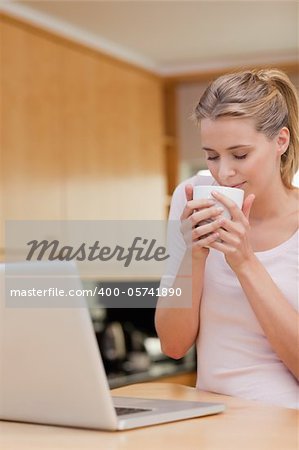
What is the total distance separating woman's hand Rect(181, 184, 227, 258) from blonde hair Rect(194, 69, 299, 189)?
176 millimetres

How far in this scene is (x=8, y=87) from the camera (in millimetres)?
3861

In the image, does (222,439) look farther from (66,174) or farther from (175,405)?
(66,174)

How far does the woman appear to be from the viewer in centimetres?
167

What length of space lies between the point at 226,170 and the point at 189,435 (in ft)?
1.89

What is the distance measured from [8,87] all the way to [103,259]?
3.69 ft

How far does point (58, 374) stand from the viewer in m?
1.38

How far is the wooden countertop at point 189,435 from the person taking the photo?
1.27m

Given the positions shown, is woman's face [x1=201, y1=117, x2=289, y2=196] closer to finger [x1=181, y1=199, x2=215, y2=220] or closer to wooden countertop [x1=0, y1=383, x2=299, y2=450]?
finger [x1=181, y1=199, x2=215, y2=220]

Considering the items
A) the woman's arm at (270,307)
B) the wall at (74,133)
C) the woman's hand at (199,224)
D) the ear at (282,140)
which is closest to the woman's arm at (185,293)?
the woman's hand at (199,224)

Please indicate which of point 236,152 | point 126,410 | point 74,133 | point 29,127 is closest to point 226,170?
point 236,152

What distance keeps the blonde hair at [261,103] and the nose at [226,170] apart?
9 centimetres

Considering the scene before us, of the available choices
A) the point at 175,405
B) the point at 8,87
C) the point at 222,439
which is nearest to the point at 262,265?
the point at 175,405

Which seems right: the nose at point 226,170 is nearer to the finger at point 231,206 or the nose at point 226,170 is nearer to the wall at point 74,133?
the finger at point 231,206

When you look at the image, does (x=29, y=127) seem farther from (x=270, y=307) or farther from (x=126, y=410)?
(x=126, y=410)
